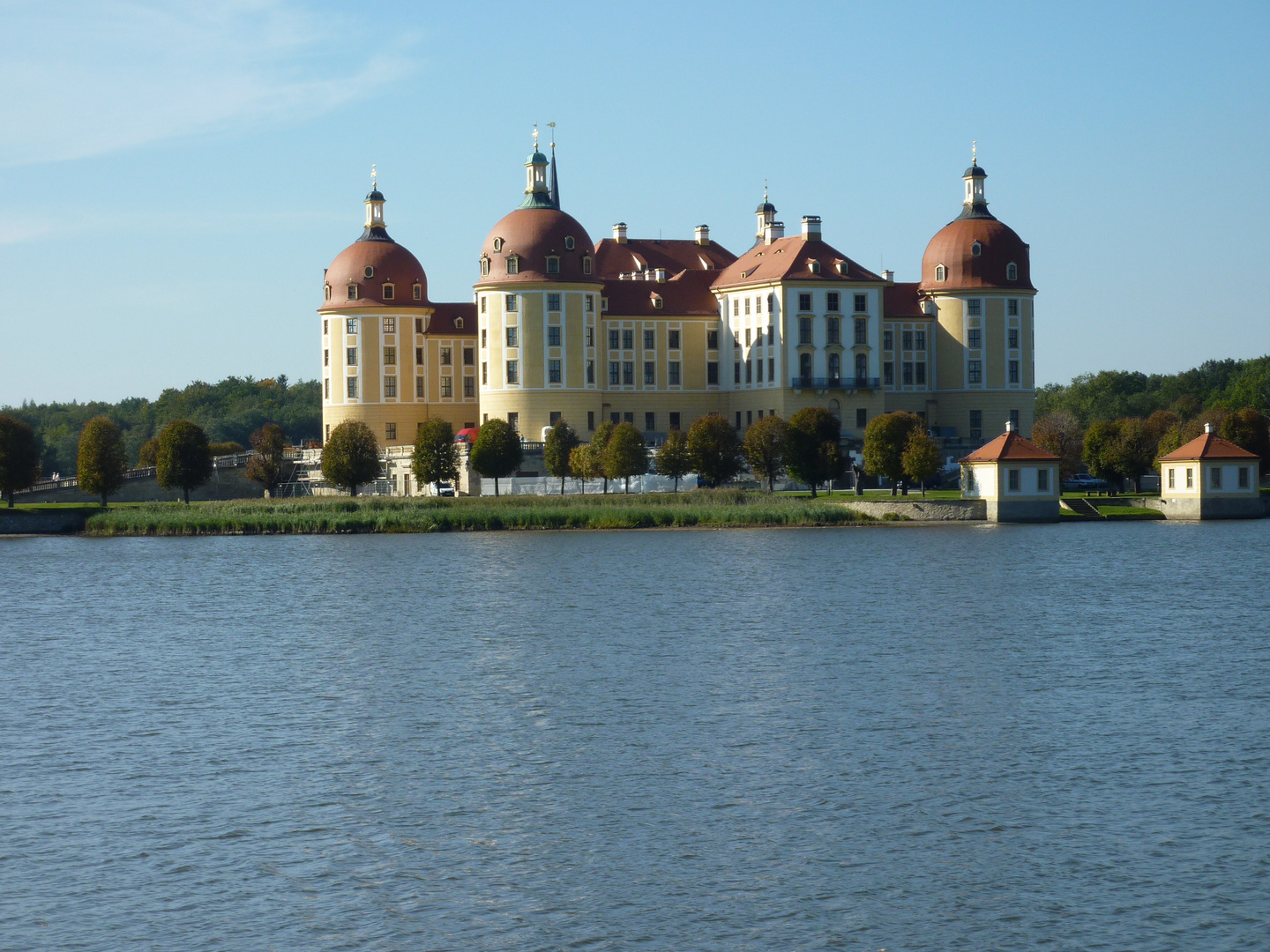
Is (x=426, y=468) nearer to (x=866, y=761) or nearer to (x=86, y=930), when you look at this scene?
(x=866, y=761)

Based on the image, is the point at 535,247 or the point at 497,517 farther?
the point at 535,247

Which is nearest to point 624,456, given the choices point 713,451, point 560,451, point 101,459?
point 713,451

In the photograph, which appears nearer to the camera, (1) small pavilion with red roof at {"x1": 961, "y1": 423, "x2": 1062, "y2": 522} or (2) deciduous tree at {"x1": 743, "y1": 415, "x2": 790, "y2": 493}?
(1) small pavilion with red roof at {"x1": 961, "y1": 423, "x2": 1062, "y2": 522}

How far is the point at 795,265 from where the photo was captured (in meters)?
96.6

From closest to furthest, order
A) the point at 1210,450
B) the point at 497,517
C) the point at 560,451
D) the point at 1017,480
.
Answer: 1. the point at 497,517
2. the point at 1017,480
3. the point at 1210,450
4. the point at 560,451

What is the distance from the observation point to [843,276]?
97188mm

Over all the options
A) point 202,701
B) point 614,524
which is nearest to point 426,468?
point 614,524

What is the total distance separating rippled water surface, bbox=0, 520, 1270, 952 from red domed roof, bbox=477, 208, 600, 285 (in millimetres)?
54153

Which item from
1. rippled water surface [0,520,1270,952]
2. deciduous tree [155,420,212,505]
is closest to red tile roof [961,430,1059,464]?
rippled water surface [0,520,1270,952]

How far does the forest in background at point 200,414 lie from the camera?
14238 cm

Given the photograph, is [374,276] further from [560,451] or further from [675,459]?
[675,459]

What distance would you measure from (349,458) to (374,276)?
22595 millimetres

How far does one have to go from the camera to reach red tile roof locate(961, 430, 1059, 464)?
71.7 metres

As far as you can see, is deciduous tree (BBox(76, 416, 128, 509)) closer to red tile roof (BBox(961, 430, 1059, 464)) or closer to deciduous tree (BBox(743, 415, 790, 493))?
deciduous tree (BBox(743, 415, 790, 493))
